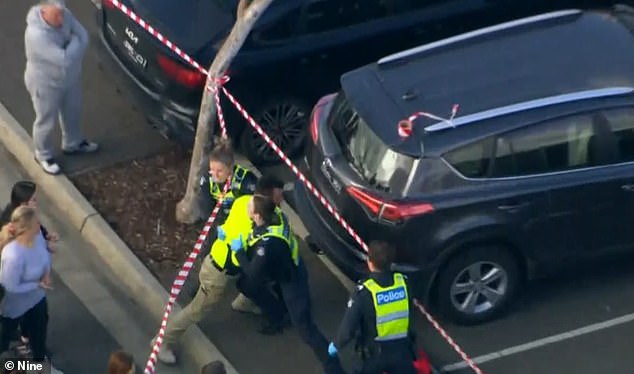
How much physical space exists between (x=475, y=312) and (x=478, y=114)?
1.56 meters

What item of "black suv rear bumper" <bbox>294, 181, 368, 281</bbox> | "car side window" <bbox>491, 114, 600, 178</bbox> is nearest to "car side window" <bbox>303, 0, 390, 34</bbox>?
"black suv rear bumper" <bbox>294, 181, 368, 281</bbox>

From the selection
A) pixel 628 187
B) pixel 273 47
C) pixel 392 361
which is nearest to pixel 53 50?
pixel 273 47

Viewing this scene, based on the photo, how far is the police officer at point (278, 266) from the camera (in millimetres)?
9914

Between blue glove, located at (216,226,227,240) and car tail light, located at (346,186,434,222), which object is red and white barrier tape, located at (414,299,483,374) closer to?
car tail light, located at (346,186,434,222)

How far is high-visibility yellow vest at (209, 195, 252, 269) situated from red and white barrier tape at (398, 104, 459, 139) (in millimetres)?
Result: 1197

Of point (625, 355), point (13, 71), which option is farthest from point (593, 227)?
point (13, 71)

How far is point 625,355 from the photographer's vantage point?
422 inches

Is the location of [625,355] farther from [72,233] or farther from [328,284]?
[72,233]

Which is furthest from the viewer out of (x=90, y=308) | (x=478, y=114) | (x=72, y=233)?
(x=72, y=233)

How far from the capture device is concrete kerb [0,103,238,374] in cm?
1072

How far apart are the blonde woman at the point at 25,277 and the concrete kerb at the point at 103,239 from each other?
109cm

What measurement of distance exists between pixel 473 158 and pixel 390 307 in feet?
5.02

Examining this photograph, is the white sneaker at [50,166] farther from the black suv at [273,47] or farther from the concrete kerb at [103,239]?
the black suv at [273,47]

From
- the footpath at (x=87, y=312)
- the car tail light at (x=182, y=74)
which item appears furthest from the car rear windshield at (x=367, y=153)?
the footpath at (x=87, y=312)
